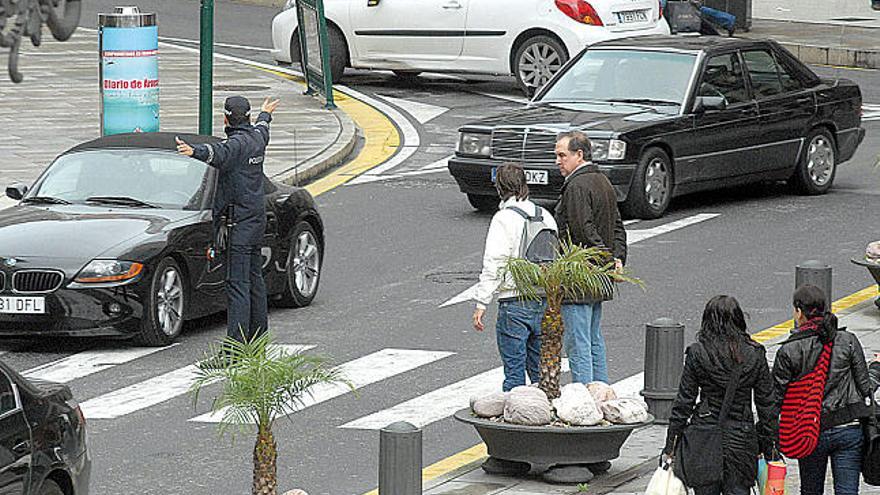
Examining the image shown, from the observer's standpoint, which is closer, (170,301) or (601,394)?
(601,394)

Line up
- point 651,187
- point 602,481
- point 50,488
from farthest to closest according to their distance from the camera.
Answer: point 651,187 → point 602,481 → point 50,488

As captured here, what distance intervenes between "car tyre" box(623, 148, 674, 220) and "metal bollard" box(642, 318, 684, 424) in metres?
6.61

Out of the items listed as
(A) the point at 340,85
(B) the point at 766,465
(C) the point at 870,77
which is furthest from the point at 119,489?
(C) the point at 870,77

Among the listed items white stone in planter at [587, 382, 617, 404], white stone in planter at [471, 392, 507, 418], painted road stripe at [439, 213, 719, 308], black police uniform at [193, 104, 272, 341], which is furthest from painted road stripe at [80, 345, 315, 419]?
painted road stripe at [439, 213, 719, 308]

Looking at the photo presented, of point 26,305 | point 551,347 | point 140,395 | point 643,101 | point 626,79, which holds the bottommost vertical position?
point 140,395

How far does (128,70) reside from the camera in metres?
18.9

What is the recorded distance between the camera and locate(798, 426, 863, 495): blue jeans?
801cm

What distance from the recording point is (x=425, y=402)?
36.1 feet

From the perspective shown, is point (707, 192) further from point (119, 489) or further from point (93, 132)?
point (119, 489)

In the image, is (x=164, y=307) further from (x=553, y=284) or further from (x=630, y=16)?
(x=630, y=16)

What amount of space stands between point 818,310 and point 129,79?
12.2m

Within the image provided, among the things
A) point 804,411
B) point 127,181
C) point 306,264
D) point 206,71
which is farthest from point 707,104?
point 804,411

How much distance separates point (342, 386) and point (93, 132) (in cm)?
1129

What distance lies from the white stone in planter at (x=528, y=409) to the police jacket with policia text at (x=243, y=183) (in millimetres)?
3683
